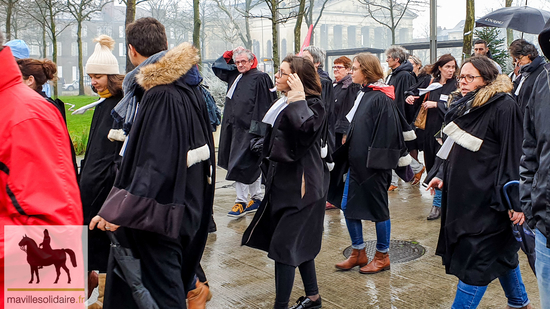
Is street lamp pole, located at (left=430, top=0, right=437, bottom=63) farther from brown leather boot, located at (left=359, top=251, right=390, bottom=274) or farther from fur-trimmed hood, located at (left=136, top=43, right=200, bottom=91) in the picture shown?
fur-trimmed hood, located at (left=136, top=43, right=200, bottom=91)

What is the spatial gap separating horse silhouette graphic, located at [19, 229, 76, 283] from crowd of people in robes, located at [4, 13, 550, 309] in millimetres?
26

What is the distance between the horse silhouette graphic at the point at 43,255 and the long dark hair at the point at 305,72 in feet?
7.23

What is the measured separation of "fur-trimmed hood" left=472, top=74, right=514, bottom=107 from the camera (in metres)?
3.55

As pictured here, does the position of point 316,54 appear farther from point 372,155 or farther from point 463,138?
point 463,138

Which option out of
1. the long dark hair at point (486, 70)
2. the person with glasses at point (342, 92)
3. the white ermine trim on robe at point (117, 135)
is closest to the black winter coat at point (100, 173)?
the white ermine trim on robe at point (117, 135)

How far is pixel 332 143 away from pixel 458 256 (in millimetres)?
3501

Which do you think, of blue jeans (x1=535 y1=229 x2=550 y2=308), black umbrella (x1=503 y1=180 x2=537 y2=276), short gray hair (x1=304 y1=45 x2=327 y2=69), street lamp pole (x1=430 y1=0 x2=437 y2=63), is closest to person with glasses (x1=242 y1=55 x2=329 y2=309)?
black umbrella (x1=503 y1=180 x2=537 y2=276)

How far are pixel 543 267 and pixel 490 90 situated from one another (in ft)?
4.67

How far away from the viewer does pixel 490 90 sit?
357 cm

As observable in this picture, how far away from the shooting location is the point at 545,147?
7.72ft

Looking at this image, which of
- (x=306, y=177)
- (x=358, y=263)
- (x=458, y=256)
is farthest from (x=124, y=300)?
(x=358, y=263)

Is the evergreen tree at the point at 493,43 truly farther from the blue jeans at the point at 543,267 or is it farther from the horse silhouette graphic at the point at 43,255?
the horse silhouette graphic at the point at 43,255

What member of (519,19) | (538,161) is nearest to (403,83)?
(519,19)

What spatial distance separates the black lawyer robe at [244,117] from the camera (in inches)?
262
